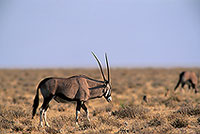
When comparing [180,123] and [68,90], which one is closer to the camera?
[180,123]

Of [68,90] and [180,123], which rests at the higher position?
[68,90]

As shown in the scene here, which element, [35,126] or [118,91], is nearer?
[35,126]

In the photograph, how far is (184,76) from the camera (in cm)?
1856

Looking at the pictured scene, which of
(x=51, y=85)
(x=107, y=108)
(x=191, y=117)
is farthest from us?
(x=107, y=108)

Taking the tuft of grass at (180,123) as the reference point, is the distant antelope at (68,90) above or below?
above

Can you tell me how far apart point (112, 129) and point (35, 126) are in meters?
2.40

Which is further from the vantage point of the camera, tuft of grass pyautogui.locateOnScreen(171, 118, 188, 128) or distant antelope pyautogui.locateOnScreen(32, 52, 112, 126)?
distant antelope pyautogui.locateOnScreen(32, 52, 112, 126)

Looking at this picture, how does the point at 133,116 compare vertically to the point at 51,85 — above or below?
below

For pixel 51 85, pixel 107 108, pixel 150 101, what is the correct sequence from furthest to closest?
pixel 150 101 < pixel 107 108 < pixel 51 85

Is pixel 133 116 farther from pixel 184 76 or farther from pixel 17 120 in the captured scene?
pixel 184 76

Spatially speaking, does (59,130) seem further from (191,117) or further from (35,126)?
(191,117)

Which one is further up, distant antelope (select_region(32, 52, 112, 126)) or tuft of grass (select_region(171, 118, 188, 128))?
distant antelope (select_region(32, 52, 112, 126))

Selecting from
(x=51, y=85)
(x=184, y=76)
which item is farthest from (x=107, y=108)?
(x=184, y=76)

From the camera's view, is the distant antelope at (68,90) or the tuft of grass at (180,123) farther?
the distant antelope at (68,90)
